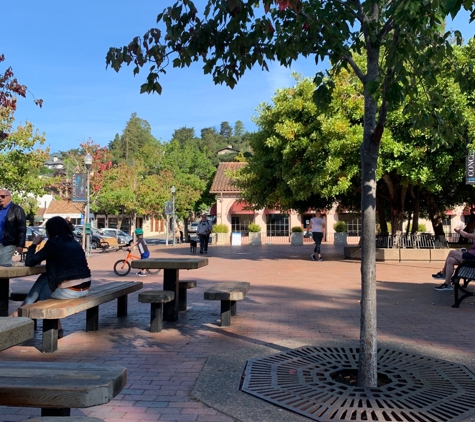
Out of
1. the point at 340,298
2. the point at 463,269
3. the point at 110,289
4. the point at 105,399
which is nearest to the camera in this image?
the point at 105,399

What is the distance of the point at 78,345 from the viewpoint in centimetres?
543

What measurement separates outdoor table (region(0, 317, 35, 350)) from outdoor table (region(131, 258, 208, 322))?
12.0ft

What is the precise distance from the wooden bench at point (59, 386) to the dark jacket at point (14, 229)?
4307 millimetres

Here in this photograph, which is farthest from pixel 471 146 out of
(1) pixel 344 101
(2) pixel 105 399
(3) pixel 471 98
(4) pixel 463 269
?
(2) pixel 105 399

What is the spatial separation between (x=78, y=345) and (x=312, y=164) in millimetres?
11486

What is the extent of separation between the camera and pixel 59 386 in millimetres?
2416

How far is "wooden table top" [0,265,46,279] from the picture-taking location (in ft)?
17.5

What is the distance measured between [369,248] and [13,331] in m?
2.82

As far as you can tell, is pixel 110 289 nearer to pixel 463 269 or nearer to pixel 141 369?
pixel 141 369

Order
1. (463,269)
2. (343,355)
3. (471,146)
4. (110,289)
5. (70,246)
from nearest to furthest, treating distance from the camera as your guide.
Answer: (343,355), (70,246), (110,289), (463,269), (471,146)

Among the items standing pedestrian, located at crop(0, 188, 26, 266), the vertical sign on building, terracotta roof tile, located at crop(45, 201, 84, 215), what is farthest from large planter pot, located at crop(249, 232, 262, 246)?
terracotta roof tile, located at crop(45, 201, 84, 215)

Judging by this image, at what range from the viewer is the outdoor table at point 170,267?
21.6 ft

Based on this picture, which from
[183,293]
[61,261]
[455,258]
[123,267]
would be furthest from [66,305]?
[123,267]

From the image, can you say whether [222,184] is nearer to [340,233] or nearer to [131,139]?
[340,233]
